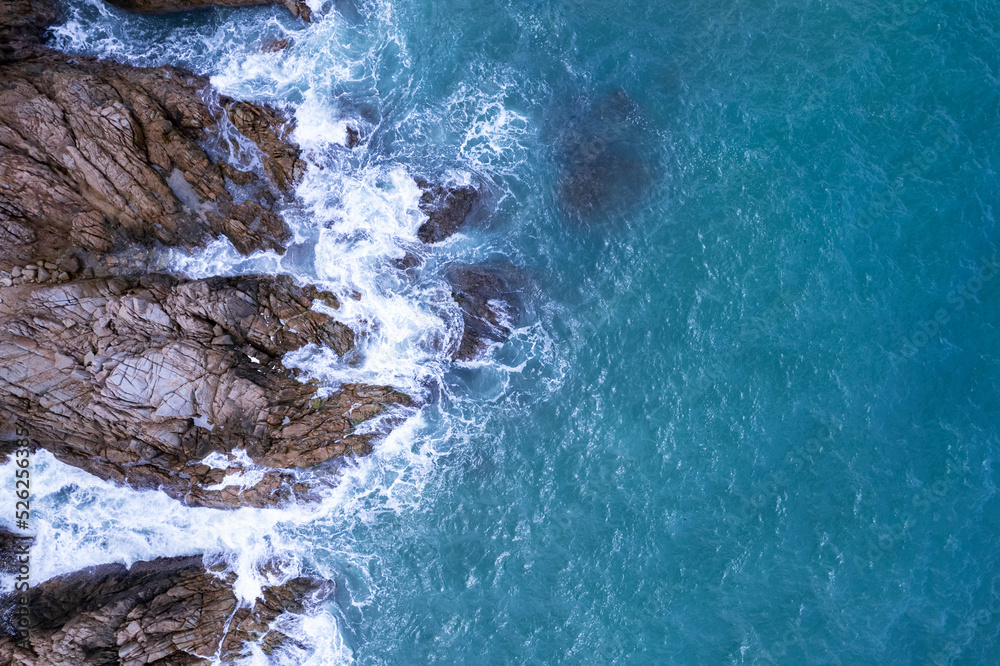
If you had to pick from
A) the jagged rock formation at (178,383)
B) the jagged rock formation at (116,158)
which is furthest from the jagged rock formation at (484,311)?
the jagged rock formation at (116,158)

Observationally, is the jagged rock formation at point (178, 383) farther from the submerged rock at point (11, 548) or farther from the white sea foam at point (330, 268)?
the submerged rock at point (11, 548)

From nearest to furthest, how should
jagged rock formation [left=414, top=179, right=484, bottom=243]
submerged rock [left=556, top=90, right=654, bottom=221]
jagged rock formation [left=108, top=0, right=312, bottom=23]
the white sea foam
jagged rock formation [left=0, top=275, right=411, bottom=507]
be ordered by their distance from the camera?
jagged rock formation [left=0, top=275, right=411, bottom=507] → the white sea foam → jagged rock formation [left=108, top=0, right=312, bottom=23] → submerged rock [left=556, top=90, right=654, bottom=221] → jagged rock formation [left=414, top=179, right=484, bottom=243]

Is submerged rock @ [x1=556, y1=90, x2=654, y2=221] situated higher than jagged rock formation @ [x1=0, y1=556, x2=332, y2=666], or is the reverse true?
submerged rock @ [x1=556, y1=90, x2=654, y2=221]

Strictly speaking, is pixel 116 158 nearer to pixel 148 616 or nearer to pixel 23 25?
pixel 23 25

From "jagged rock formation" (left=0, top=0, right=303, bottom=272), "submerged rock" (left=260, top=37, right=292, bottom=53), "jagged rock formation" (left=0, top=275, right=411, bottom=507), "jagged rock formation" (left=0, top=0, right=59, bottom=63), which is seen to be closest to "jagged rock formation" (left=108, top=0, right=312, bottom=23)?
"submerged rock" (left=260, top=37, right=292, bottom=53)

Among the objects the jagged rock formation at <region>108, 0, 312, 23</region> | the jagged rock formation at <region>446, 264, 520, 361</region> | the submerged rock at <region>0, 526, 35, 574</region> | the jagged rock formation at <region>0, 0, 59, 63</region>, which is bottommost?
the submerged rock at <region>0, 526, 35, 574</region>

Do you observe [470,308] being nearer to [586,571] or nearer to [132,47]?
[586,571]

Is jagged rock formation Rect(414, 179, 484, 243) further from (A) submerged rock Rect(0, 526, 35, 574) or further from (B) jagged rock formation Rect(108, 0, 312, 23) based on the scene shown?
(A) submerged rock Rect(0, 526, 35, 574)

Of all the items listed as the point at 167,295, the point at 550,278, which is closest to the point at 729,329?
the point at 550,278
